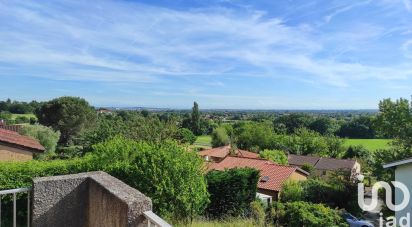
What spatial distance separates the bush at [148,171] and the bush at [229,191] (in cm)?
550

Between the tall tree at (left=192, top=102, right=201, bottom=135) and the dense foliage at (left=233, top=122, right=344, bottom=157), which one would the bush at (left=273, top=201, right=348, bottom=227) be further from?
the tall tree at (left=192, top=102, right=201, bottom=135)

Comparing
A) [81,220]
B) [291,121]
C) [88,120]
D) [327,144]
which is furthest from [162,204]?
[291,121]

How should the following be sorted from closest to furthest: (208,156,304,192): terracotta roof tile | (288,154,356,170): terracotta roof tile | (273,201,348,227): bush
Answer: (273,201,348,227): bush, (208,156,304,192): terracotta roof tile, (288,154,356,170): terracotta roof tile

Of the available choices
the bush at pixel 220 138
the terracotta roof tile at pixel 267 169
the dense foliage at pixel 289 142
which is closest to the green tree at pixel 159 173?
the terracotta roof tile at pixel 267 169

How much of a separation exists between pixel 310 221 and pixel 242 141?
119 feet

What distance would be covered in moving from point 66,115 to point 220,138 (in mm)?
22471

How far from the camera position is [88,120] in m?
46.8

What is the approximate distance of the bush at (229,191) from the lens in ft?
41.5

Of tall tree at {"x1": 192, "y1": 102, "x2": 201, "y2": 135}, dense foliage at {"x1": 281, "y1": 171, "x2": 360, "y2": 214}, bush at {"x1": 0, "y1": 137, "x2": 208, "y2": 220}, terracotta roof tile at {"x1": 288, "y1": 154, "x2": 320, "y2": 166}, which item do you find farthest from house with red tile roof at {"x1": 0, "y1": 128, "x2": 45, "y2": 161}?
tall tree at {"x1": 192, "y1": 102, "x2": 201, "y2": 135}

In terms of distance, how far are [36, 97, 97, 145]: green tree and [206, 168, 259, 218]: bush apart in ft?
119

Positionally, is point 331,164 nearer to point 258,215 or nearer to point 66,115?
point 258,215

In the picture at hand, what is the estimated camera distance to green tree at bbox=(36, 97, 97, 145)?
44625 millimetres

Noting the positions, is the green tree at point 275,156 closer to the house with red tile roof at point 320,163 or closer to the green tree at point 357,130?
the house with red tile roof at point 320,163

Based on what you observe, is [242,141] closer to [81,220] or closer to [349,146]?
[349,146]
